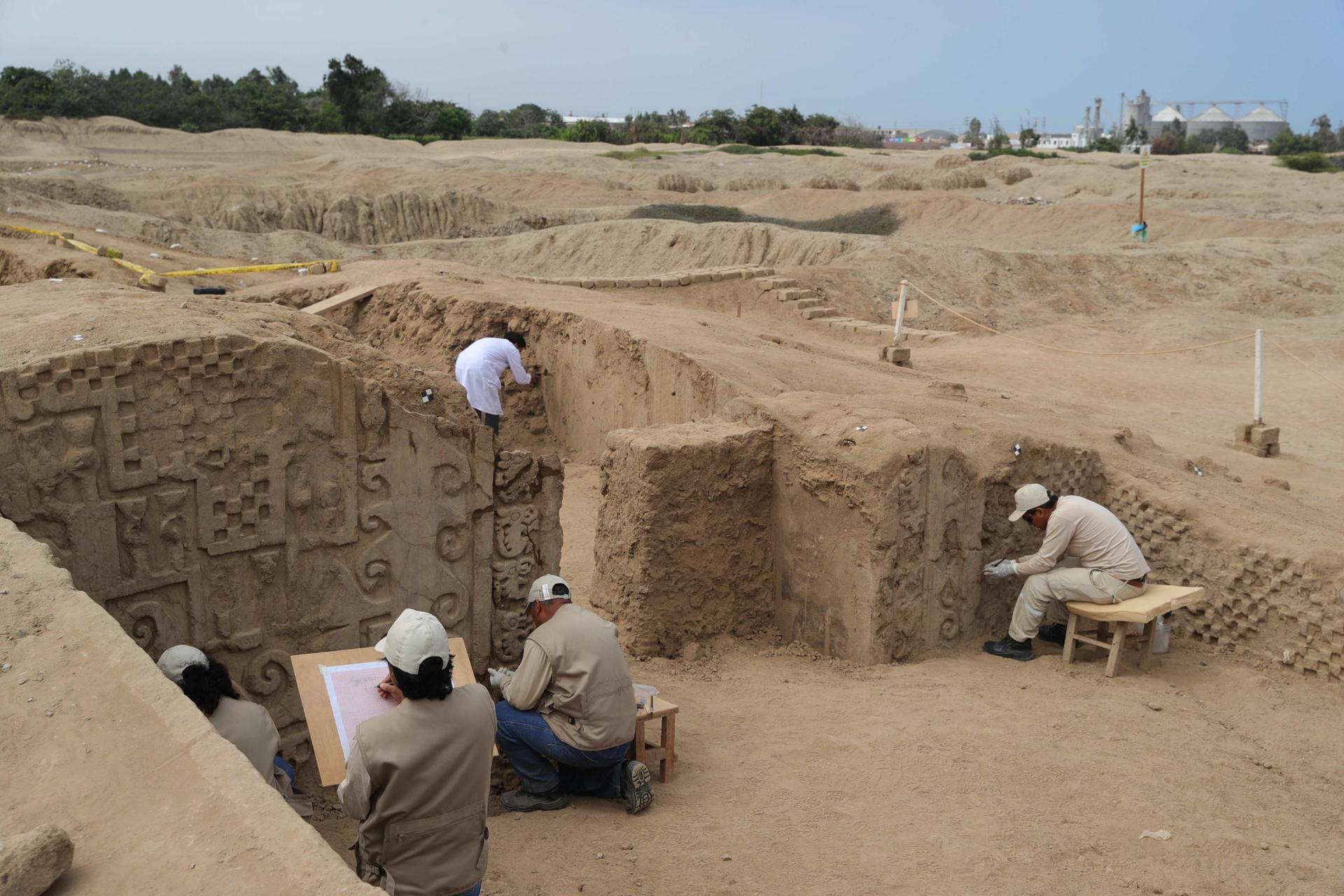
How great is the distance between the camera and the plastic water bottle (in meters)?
7.27

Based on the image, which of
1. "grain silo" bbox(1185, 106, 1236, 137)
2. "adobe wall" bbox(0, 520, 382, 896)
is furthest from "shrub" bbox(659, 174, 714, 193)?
"grain silo" bbox(1185, 106, 1236, 137)

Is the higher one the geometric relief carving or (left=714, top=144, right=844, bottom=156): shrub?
(left=714, top=144, right=844, bottom=156): shrub

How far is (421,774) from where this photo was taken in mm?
3533

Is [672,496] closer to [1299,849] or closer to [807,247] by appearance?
[1299,849]

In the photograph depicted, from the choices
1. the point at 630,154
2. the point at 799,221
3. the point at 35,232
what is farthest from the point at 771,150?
the point at 35,232

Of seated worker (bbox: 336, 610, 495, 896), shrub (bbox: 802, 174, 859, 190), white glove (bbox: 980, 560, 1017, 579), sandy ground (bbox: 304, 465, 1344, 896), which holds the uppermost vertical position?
shrub (bbox: 802, 174, 859, 190)

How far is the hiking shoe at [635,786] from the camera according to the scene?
5145 mm

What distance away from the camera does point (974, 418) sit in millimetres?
8438

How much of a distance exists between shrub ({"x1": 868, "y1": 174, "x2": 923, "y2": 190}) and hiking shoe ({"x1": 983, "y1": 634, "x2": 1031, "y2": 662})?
82.3ft

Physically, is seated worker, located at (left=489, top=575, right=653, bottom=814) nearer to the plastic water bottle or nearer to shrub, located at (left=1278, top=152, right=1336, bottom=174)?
the plastic water bottle

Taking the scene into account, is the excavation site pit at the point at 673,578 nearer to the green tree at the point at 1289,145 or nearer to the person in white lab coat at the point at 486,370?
the person in white lab coat at the point at 486,370

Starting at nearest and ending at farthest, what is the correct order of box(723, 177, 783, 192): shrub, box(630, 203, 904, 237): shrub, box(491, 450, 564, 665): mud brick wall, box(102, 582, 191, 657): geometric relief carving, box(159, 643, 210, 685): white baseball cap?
box(159, 643, 210, 685): white baseball cap < box(102, 582, 191, 657): geometric relief carving < box(491, 450, 564, 665): mud brick wall < box(630, 203, 904, 237): shrub < box(723, 177, 783, 192): shrub

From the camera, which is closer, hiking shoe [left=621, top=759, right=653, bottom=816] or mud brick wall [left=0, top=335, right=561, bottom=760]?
mud brick wall [left=0, top=335, right=561, bottom=760]

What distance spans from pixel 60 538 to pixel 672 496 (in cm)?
366
